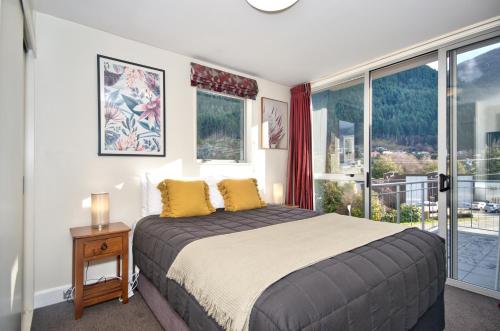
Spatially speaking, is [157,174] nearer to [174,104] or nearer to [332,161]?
[174,104]

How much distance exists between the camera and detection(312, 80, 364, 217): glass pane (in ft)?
11.6

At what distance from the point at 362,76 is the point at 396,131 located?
0.87 meters

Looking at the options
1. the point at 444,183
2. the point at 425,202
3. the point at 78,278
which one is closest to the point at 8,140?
the point at 78,278

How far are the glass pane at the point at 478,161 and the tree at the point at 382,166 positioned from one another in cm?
70

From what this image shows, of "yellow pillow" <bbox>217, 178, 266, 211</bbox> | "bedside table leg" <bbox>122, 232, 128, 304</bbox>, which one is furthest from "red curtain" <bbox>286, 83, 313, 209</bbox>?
"bedside table leg" <bbox>122, 232, 128, 304</bbox>

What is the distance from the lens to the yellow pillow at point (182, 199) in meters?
2.44

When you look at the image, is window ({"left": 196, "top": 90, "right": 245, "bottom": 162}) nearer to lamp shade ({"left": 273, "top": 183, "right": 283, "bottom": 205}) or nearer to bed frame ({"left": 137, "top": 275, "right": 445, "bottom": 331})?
lamp shade ({"left": 273, "top": 183, "right": 283, "bottom": 205})

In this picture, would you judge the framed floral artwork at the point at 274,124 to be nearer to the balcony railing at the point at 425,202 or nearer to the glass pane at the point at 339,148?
the glass pane at the point at 339,148

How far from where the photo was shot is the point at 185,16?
2.29m

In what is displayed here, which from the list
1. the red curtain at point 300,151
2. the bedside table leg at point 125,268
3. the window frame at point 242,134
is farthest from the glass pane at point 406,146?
the bedside table leg at point 125,268

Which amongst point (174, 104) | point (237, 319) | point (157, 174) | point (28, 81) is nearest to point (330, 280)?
point (237, 319)

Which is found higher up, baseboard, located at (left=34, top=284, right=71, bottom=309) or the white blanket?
the white blanket

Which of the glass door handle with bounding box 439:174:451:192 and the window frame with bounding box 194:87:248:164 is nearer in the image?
the glass door handle with bounding box 439:174:451:192

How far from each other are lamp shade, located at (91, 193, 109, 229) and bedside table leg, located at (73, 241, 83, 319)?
27 centimetres
